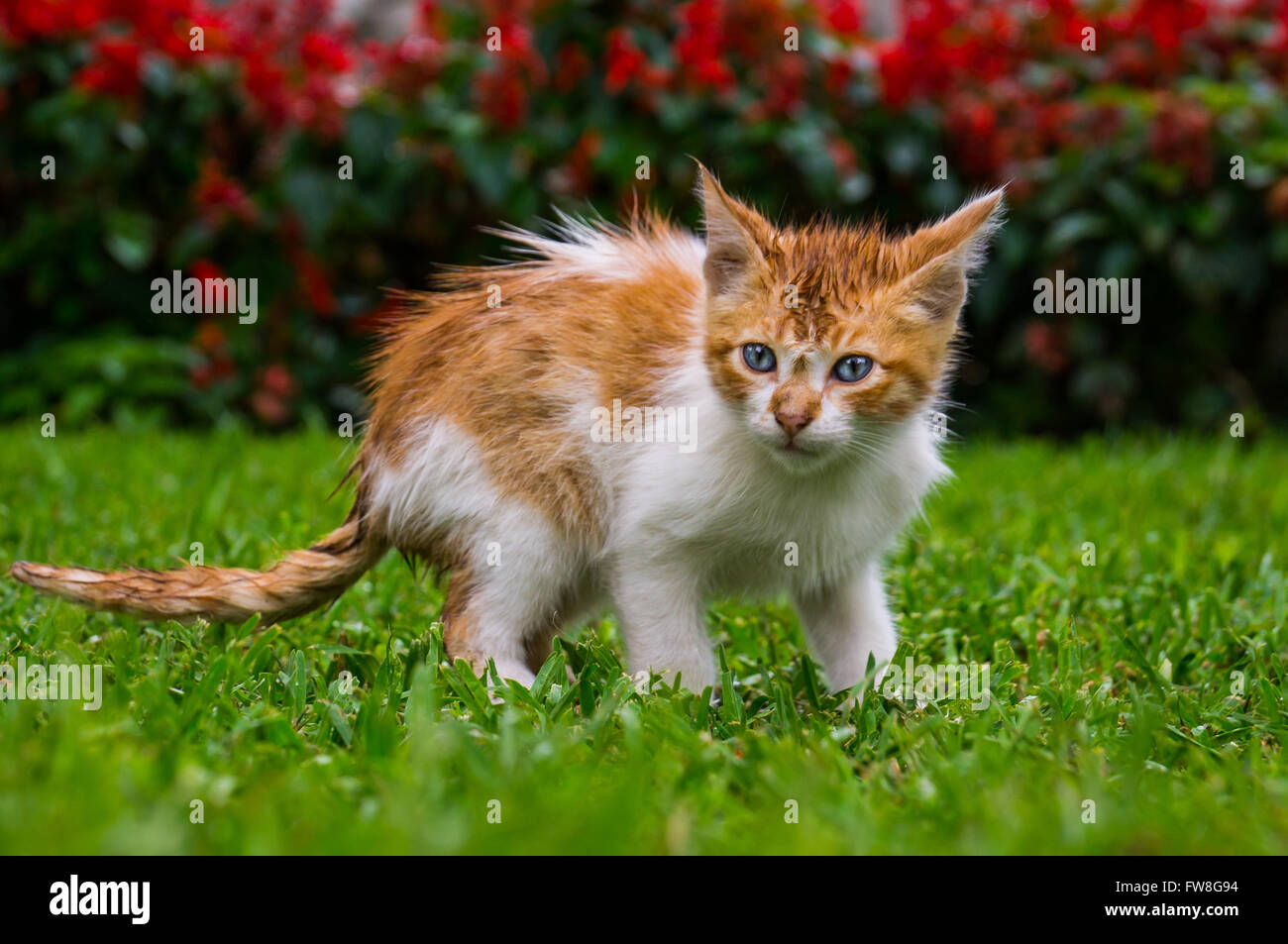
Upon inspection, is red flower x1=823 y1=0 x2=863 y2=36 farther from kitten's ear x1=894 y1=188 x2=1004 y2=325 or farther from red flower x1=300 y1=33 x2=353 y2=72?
kitten's ear x1=894 y1=188 x2=1004 y2=325

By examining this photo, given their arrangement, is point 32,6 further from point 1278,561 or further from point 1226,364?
point 1226,364

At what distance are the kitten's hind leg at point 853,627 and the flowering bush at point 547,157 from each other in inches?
147

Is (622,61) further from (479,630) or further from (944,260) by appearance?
(479,630)

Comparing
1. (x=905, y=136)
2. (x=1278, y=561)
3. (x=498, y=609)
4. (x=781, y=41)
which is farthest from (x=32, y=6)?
(x=1278, y=561)

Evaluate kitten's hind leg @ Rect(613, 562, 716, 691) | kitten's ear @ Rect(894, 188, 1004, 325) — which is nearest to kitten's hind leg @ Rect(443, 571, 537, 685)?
kitten's hind leg @ Rect(613, 562, 716, 691)

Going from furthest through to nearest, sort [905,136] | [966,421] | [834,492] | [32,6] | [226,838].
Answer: [966,421] < [905,136] < [32,6] < [834,492] < [226,838]

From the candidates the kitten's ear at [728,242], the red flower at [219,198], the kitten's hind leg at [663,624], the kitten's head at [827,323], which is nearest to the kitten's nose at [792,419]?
the kitten's head at [827,323]

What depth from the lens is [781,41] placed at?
6984mm

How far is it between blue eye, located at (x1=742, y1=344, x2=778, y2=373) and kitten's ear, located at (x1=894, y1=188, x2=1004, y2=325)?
32 centimetres

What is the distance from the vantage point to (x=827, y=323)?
113 inches

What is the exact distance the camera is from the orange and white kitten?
2924 millimetres

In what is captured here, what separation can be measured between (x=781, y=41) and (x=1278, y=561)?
3.97 meters

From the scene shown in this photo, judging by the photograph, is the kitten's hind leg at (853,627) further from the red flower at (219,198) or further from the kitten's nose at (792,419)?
the red flower at (219,198)

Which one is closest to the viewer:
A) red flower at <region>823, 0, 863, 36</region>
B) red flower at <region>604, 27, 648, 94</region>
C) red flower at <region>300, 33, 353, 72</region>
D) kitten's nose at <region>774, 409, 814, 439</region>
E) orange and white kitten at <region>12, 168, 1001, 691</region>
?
kitten's nose at <region>774, 409, 814, 439</region>
